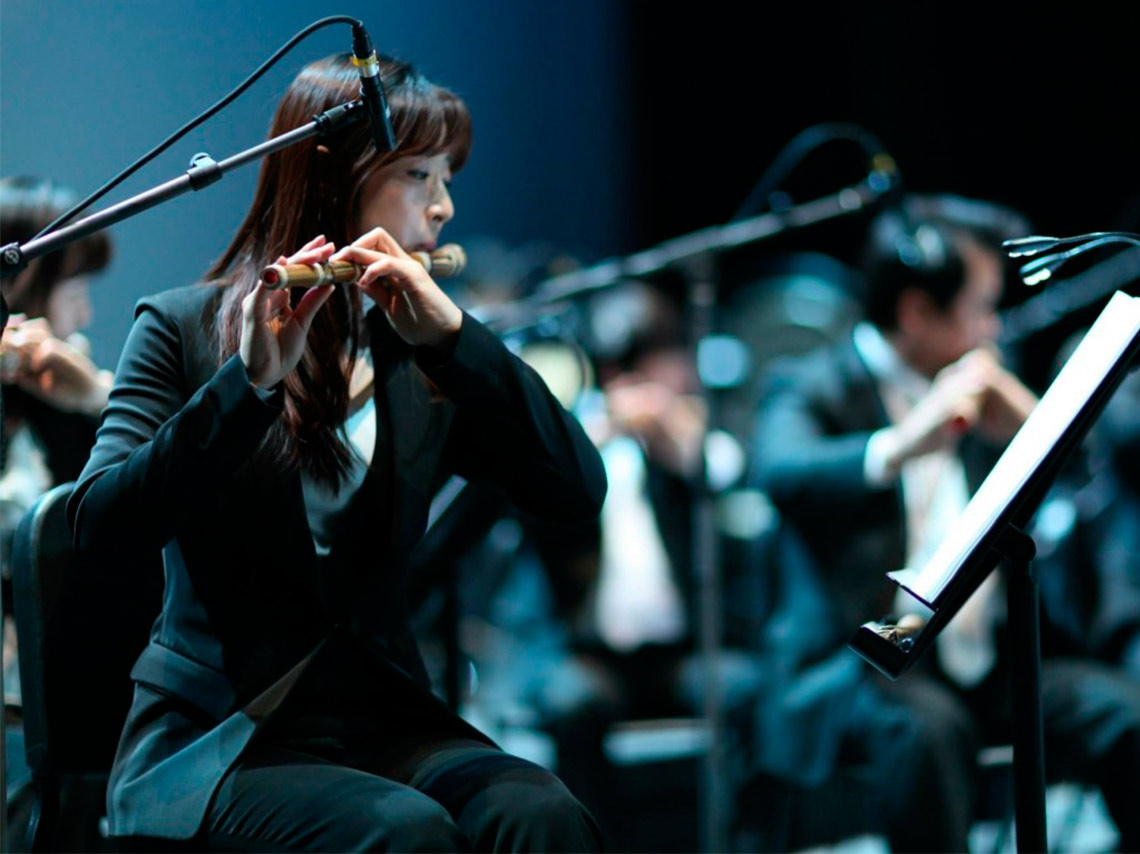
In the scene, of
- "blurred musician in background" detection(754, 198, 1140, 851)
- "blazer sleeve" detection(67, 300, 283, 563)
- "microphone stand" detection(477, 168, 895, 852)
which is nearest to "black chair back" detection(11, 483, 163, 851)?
"blazer sleeve" detection(67, 300, 283, 563)

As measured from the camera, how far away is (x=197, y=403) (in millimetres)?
1554

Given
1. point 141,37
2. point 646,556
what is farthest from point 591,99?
point 141,37

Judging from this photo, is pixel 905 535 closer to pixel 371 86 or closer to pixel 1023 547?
pixel 1023 547

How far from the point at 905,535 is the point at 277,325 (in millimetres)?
1588

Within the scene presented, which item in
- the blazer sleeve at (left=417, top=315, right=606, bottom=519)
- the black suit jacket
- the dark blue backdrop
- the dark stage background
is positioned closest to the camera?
the blazer sleeve at (left=417, top=315, right=606, bottom=519)

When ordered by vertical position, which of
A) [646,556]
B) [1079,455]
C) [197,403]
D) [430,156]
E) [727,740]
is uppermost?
[430,156]

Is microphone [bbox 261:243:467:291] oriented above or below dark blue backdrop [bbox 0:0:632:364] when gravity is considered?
below

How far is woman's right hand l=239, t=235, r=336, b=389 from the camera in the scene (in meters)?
1.54

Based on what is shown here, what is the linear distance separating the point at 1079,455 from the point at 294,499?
2129mm

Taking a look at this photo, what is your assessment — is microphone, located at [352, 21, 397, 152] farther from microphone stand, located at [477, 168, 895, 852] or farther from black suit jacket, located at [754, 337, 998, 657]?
black suit jacket, located at [754, 337, 998, 657]

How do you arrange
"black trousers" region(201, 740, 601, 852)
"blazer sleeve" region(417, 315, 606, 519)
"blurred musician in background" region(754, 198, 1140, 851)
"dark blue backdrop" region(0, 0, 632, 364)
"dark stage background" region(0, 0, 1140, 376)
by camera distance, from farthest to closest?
"dark stage background" region(0, 0, 1140, 376), "blurred musician in background" region(754, 198, 1140, 851), "dark blue backdrop" region(0, 0, 632, 364), "blazer sleeve" region(417, 315, 606, 519), "black trousers" region(201, 740, 601, 852)

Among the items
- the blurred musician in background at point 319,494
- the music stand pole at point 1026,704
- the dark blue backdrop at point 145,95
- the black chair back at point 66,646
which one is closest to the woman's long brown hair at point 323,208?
the blurred musician in background at point 319,494

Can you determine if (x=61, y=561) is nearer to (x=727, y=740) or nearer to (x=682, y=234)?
(x=727, y=740)

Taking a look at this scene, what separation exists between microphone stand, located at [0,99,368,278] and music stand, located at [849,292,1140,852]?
79cm
